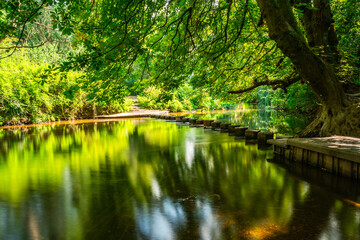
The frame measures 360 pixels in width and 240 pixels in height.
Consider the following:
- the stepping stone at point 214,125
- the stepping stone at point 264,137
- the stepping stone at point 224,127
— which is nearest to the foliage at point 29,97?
the stepping stone at point 214,125

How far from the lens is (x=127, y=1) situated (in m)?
5.59

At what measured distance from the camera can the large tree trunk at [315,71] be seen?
6.58m

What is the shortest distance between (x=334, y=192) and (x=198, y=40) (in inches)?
252

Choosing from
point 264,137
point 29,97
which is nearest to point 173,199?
point 264,137

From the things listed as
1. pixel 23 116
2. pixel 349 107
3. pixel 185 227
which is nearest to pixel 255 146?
pixel 349 107

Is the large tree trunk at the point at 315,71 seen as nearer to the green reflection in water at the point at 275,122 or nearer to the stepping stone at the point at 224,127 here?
the green reflection in water at the point at 275,122

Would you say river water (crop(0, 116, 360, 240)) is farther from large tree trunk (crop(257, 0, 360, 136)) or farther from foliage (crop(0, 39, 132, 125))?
foliage (crop(0, 39, 132, 125))

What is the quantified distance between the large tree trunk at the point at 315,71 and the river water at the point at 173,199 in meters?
1.90

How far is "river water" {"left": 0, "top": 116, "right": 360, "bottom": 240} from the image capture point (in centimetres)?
386

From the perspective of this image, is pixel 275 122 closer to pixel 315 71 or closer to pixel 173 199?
pixel 315 71

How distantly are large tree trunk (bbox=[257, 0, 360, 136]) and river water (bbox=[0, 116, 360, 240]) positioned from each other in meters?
1.90

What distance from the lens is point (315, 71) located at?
7117 mm

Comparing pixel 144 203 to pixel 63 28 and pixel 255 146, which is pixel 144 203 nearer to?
pixel 63 28

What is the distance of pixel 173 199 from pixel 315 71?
538 cm
